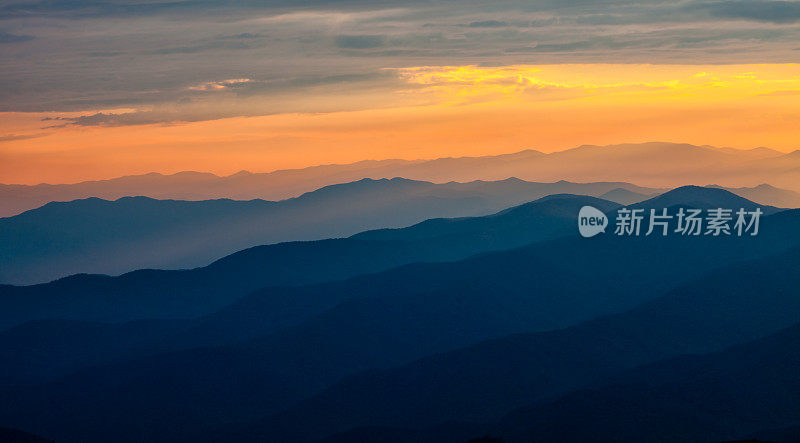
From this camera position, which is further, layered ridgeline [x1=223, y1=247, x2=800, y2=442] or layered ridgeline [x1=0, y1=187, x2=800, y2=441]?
layered ridgeline [x1=0, y1=187, x2=800, y2=441]

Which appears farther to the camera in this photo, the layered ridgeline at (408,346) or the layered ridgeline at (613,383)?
the layered ridgeline at (408,346)

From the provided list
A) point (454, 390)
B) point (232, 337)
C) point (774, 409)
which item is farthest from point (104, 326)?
point (774, 409)

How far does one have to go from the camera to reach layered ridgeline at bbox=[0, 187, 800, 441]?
458ft

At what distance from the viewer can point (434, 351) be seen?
6339 inches

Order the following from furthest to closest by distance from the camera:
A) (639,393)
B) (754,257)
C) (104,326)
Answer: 1. (104,326)
2. (754,257)
3. (639,393)

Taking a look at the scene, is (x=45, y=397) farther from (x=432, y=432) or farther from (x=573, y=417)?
(x=573, y=417)

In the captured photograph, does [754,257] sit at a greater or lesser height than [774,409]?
greater

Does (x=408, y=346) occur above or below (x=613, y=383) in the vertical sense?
above

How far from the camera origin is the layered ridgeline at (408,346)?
139625 millimetres

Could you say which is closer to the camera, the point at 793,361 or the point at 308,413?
the point at 793,361

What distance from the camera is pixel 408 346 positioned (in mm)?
166625

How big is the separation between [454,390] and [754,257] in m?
82.0

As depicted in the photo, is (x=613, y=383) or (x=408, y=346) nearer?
(x=613, y=383)

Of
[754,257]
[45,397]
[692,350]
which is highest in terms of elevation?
[754,257]
